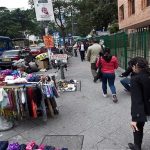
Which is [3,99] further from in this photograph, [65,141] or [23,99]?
[65,141]

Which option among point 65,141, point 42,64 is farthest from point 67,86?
point 42,64

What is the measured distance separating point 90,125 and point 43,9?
23.8 feet

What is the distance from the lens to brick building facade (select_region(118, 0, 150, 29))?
81.5ft

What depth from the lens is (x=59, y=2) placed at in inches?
1419

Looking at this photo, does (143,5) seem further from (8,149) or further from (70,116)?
(8,149)

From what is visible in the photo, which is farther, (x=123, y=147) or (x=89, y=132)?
(x=89, y=132)

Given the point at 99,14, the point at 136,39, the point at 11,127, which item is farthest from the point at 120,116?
the point at 99,14

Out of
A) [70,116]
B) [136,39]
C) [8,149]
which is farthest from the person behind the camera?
[136,39]

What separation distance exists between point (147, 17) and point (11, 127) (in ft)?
66.2

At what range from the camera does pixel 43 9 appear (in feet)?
39.8

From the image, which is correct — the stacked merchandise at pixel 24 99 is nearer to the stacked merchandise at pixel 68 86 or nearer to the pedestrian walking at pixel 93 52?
the stacked merchandise at pixel 68 86

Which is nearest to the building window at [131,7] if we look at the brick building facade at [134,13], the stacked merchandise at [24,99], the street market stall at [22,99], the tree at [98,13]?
the brick building facade at [134,13]

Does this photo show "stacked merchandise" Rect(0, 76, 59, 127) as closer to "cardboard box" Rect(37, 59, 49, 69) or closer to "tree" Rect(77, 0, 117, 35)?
"cardboard box" Rect(37, 59, 49, 69)

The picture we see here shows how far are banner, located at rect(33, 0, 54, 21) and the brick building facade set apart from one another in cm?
1366
